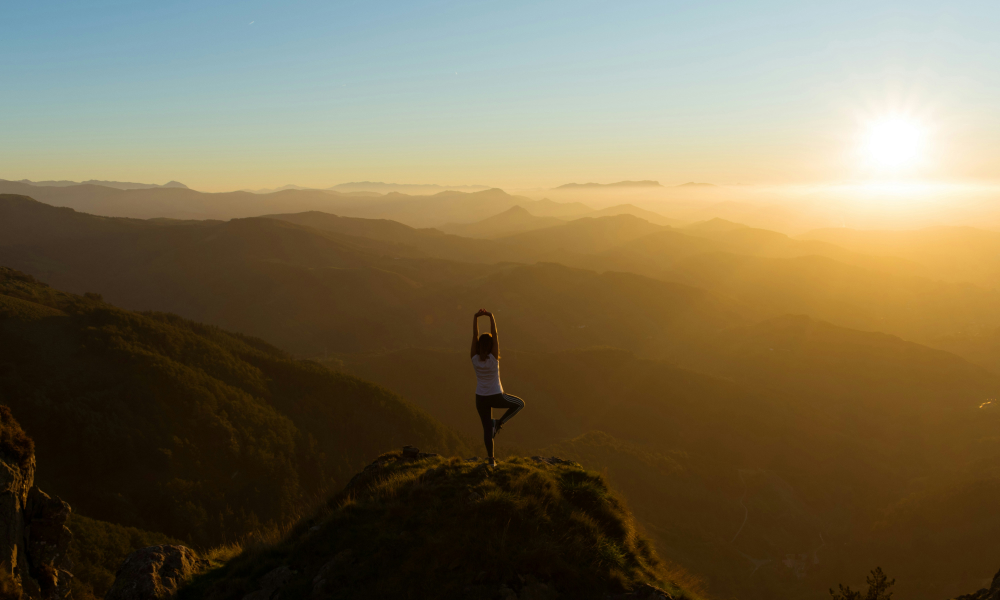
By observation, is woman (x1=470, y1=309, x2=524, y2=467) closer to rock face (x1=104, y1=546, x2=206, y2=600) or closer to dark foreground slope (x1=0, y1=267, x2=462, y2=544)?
rock face (x1=104, y1=546, x2=206, y2=600)

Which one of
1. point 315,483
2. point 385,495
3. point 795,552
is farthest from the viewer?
point 795,552

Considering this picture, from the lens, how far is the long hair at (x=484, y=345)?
988cm

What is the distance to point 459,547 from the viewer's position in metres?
8.07

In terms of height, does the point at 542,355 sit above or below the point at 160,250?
below

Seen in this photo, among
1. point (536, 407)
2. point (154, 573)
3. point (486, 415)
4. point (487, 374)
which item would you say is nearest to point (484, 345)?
point (487, 374)

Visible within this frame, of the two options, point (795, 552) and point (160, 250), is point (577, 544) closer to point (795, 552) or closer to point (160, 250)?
point (795, 552)

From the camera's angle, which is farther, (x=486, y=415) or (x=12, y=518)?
(x=486, y=415)

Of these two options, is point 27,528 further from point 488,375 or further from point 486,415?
point 488,375

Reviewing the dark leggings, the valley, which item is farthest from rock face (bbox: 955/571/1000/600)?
the dark leggings

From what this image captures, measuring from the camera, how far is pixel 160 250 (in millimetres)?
181625

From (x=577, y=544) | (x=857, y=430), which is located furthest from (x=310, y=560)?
(x=857, y=430)

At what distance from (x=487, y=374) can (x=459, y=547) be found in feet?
10.4

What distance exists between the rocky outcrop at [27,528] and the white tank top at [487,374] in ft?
29.3

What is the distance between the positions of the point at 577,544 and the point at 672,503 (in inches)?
2158
